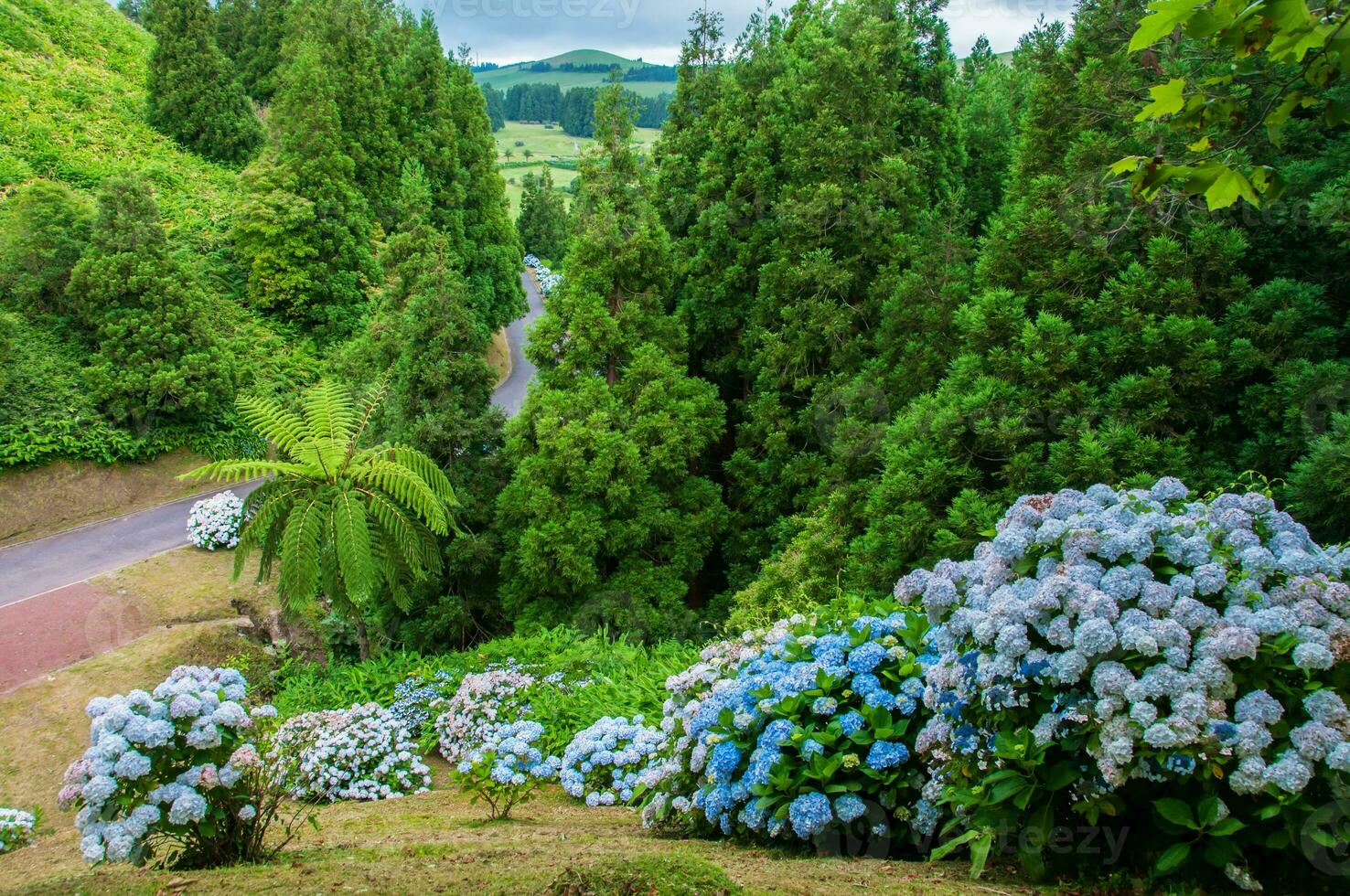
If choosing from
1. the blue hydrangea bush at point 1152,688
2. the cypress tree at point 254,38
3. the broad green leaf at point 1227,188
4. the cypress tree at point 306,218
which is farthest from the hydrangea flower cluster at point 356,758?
the cypress tree at point 254,38

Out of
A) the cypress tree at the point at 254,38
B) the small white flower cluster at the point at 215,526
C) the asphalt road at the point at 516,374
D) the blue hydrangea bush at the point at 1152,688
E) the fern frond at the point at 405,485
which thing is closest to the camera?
the blue hydrangea bush at the point at 1152,688

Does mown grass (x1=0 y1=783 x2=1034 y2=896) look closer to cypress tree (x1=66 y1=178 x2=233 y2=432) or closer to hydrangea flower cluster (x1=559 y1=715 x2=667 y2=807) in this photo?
hydrangea flower cluster (x1=559 y1=715 x2=667 y2=807)

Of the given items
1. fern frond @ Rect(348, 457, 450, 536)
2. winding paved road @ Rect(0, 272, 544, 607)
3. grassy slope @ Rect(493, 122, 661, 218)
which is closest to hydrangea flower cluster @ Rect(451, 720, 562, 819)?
fern frond @ Rect(348, 457, 450, 536)

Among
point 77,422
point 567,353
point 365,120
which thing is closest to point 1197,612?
point 567,353

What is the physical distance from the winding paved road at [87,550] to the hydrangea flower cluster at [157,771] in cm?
857

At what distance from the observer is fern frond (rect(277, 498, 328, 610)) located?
7.87 metres

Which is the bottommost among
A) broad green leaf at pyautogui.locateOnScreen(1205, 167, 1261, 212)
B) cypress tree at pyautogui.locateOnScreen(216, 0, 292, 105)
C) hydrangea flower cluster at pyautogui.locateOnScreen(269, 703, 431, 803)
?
hydrangea flower cluster at pyautogui.locateOnScreen(269, 703, 431, 803)

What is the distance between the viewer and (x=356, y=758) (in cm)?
676

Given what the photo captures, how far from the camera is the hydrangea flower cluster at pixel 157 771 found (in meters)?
3.30

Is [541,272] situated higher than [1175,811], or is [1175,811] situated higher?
[541,272]

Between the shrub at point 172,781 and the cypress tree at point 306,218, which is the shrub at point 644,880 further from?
the cypress tree at point 306,218

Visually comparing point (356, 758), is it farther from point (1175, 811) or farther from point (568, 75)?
point (568, 75)

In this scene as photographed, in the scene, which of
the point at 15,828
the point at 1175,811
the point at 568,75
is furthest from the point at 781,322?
the point at 568,75

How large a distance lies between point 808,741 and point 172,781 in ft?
8.79
